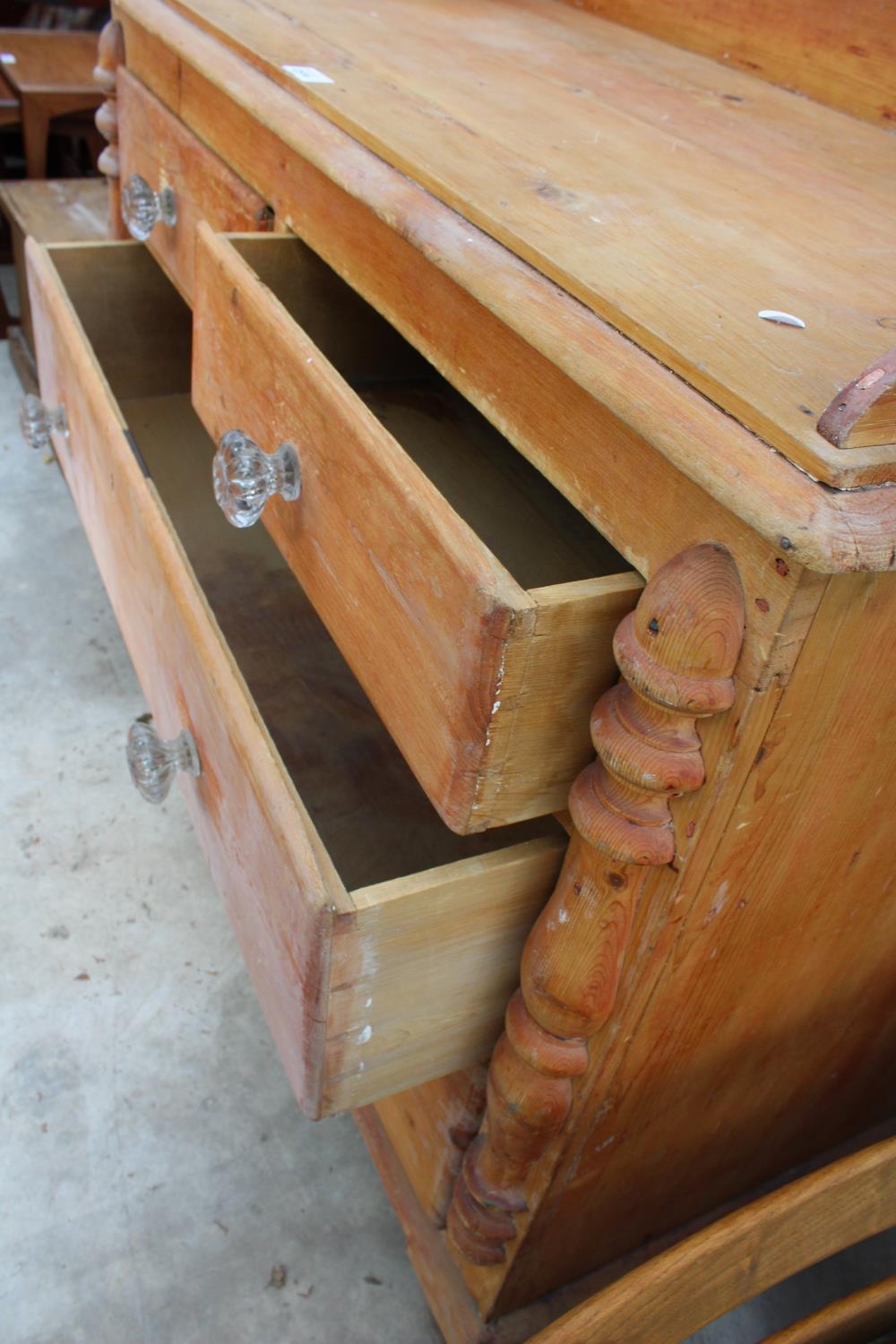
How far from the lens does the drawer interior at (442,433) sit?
0.66 m

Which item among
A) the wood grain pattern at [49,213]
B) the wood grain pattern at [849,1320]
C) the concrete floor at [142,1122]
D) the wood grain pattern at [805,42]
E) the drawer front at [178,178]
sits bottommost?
the concrete floor at [142,1122]

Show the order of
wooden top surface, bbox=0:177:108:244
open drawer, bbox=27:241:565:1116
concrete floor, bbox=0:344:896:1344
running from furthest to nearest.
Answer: wooden top surface, bbox=0:177:108:244 → concrete floor, bbox=0:344:896:1344 → open drawer, bbox=27:241:565:1116

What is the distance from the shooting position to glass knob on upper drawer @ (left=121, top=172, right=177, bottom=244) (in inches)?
36.1

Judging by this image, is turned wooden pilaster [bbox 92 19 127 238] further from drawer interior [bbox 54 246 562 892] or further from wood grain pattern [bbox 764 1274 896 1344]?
wood grain pattern [bbox 764 1274 896 1344]

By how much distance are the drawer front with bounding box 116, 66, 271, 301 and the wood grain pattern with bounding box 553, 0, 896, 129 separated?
416 millimetres

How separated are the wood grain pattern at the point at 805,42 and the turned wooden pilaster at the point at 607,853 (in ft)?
1.81

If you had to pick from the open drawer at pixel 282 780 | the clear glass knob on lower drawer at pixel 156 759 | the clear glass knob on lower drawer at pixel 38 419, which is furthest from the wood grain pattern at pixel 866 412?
the clear glass knob on lower drawer at pixel 38 419

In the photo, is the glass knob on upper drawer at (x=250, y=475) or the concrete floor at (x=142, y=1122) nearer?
the glass knob on upper drawer at (x=250, y=475)

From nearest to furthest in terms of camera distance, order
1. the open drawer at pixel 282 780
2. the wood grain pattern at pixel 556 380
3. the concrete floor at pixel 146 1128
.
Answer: the wood grain pattern at pixel 556 380
the open drawer at pixel 282 780
the concrete floor at pixel 146 1128

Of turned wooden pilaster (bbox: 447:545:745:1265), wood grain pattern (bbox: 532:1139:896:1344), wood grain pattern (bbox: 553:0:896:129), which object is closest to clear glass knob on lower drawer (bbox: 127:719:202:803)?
turned wooden pilaster (bbox: 447:545:745:1265)

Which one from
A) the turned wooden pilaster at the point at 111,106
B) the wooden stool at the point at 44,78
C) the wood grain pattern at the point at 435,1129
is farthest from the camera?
the wooden stool at the point at 44,78

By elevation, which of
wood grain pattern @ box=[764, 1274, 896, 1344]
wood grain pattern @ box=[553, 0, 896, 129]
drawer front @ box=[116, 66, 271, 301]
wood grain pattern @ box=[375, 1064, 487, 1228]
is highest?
wood grain pattern @ box=[553, 0, 896, 129]

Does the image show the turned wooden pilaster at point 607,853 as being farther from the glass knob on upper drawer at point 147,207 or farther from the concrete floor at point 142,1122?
the glass knob on upper drawer at point 147,207

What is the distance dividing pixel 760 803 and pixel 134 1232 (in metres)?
0.58
